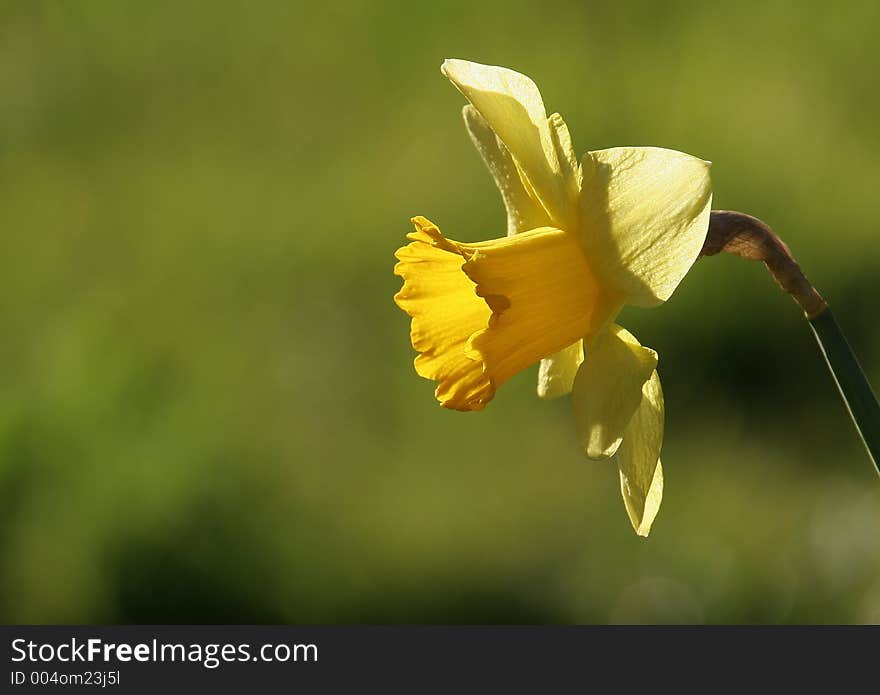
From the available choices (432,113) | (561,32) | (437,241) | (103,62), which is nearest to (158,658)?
(437,241)

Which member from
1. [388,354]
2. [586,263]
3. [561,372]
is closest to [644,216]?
[586,263]

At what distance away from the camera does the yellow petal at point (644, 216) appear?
2.01 ft

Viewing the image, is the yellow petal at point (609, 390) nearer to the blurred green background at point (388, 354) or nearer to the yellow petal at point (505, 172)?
the yellow petal at point (505, 172)

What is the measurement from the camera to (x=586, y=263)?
0.68m

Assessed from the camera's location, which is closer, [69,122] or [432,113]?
[432,113]

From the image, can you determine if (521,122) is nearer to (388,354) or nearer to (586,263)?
(586,263)

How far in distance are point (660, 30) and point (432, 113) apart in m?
0.54

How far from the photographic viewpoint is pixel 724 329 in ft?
6.73

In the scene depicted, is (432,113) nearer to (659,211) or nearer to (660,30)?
(660,30)

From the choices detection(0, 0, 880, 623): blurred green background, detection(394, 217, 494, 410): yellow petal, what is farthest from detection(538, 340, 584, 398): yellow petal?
detection(0, 0, 880, 623): blurred green background

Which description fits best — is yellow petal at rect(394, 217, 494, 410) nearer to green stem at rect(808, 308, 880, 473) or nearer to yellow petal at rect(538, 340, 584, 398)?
yellow petal at rect(538, 340, 584, 398)

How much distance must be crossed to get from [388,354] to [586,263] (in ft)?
4.99

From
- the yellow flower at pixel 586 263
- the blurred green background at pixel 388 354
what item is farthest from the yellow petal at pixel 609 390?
the blurred green background at pixel 388 354

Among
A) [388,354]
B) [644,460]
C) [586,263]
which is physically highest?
[586,263]
